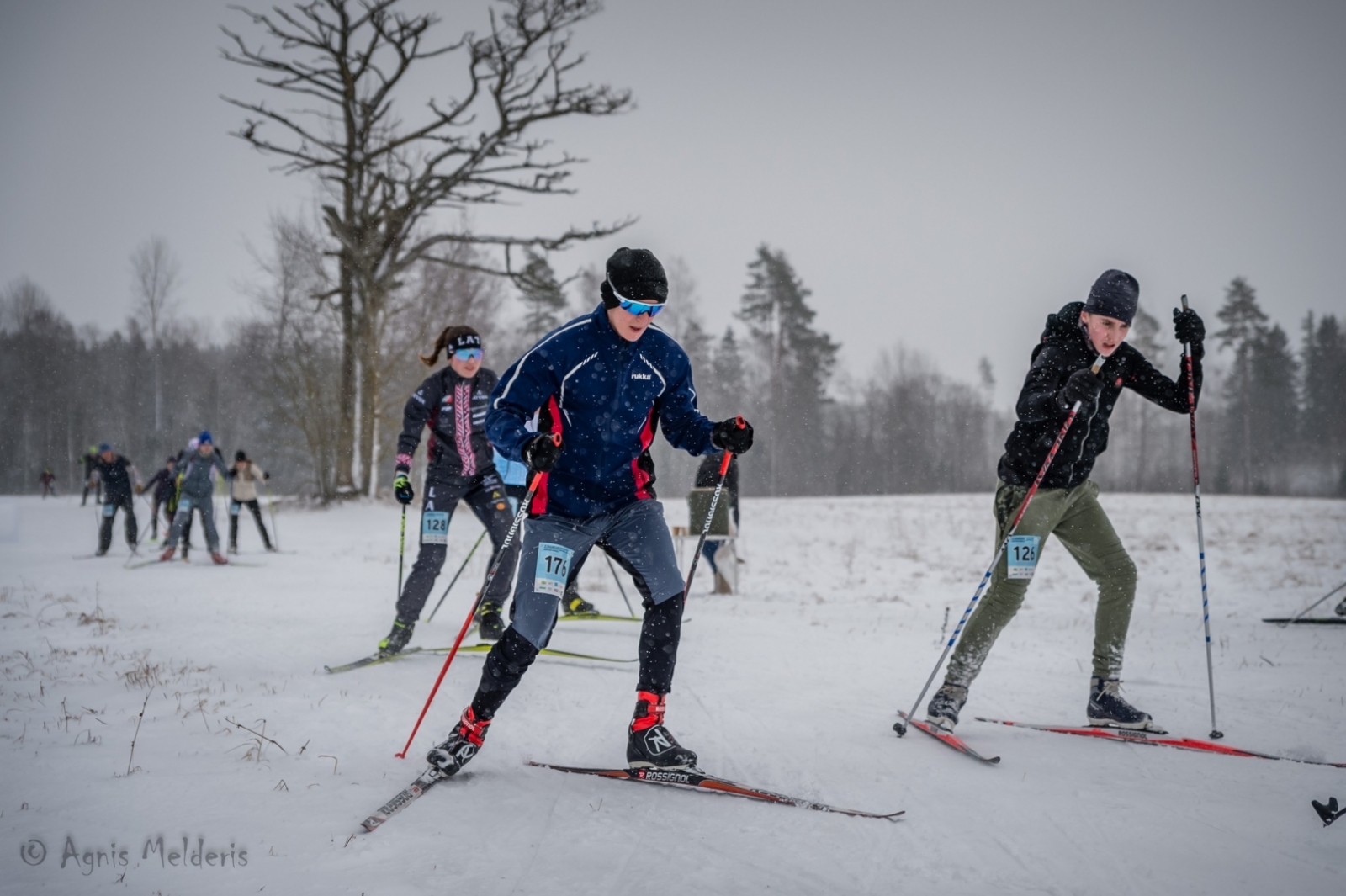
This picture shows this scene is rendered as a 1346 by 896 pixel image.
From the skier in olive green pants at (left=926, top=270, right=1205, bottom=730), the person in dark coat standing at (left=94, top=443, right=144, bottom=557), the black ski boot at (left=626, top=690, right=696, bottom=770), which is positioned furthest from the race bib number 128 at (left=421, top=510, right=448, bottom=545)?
the person in dark coat standing at (left=94, top=443, right=144, bottom=557)

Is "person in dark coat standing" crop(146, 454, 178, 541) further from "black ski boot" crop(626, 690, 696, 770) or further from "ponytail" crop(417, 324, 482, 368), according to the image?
"black ski boot" crop(626, 690, 696, 770)

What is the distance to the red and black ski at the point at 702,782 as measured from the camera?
280 centimetres

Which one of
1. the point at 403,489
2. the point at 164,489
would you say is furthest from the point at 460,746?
the point at 164,489

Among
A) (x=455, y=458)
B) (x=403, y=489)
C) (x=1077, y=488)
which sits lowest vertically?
(x=403, y=489)

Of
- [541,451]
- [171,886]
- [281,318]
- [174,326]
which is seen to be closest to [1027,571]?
[541,451]

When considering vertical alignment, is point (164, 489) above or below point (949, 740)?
above

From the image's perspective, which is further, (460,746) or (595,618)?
(595,618)

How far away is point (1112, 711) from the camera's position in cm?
384

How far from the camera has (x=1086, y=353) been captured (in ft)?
12.7

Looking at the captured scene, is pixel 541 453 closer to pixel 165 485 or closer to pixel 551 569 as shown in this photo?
pixel 551 569

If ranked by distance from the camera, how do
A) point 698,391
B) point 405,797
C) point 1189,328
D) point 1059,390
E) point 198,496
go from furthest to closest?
1. point 698,391
2. point 198,496
3. point 1189,328
4. point 1059,390
5. point 405,797

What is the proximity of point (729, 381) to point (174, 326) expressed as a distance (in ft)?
141

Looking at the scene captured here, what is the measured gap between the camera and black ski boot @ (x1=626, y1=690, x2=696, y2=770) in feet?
10.2

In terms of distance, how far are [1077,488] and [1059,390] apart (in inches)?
22.5
